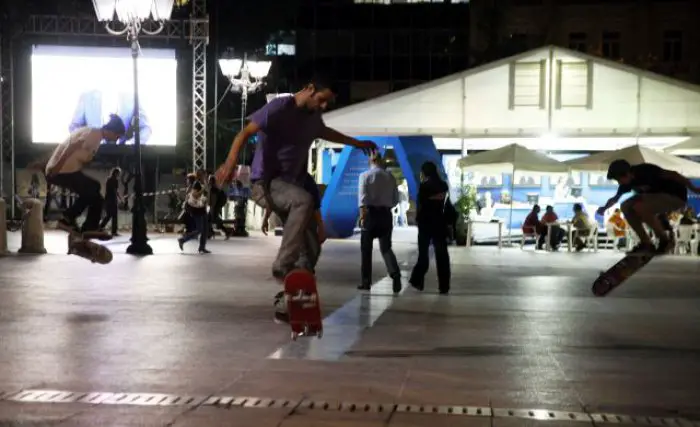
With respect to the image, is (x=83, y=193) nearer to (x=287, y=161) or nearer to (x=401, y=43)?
(x=287, y=161)

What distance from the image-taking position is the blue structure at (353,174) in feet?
76.8

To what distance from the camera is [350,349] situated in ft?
23.6

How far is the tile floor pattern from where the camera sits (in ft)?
17.3

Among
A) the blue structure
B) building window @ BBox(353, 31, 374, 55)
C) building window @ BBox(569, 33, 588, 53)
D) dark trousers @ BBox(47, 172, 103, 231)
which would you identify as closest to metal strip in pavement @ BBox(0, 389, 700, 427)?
dark trousers @ BBox(47, 172, 103, 231)

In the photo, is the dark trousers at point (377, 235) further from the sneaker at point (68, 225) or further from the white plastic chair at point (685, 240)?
the white plastic chair at point (685, 240)

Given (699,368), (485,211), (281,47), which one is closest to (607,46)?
(281,47)

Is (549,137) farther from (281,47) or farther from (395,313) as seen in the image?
(281,47)

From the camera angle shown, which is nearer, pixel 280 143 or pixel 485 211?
pixel 280 143

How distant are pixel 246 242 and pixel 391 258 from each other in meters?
12.3

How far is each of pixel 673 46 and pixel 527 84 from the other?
3185 centimetres

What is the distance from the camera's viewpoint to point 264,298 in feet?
35.1

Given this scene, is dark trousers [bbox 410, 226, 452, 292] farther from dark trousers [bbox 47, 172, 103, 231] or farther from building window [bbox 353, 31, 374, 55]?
building window [bbox 353, 31, 374, 55]

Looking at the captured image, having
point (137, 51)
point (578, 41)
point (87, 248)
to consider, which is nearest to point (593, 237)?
point (137, 51)

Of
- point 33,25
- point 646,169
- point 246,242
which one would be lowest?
point 246,242
